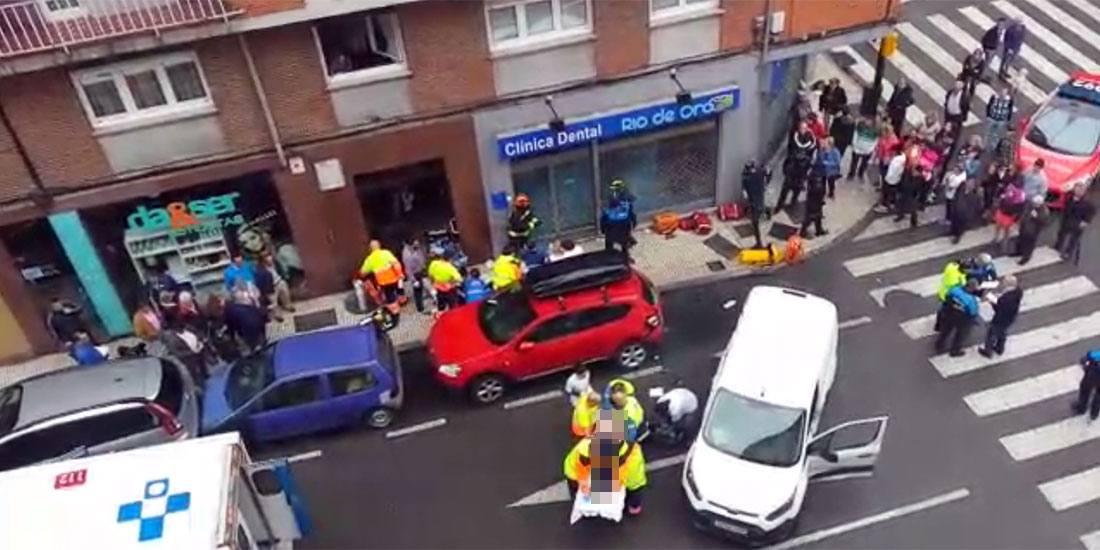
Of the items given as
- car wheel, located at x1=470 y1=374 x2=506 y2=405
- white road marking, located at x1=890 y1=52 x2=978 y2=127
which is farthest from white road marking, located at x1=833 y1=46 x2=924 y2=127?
car wheel, located at x1=470 y1=374 x2=506 y2=405

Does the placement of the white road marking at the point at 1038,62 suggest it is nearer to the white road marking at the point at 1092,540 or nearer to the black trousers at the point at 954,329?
the black trousers at the point at 954,329

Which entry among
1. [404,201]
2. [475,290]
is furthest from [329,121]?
[475,290]

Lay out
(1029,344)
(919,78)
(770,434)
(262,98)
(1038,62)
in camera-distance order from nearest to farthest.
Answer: (770,434), (262,98), (1029,344), (919,78), (1038,62)

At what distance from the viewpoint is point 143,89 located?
16156mm

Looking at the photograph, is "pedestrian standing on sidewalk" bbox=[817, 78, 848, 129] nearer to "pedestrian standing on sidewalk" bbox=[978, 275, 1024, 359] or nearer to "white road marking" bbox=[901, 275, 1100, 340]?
"white road marking" bbox=[901, 275, 1100, 340]

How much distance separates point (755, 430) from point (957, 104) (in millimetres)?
10246

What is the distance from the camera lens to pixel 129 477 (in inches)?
489

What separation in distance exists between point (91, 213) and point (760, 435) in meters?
11.5

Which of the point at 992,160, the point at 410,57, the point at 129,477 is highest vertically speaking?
the point at 410,57

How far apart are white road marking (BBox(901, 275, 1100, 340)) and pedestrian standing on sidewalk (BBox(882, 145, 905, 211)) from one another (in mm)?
2943

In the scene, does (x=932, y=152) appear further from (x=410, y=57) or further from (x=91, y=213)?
(x=91, y=213)

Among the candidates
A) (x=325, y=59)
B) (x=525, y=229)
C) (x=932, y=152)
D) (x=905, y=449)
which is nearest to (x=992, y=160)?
(x=932, y=152)

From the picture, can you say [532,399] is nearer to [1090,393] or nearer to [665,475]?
[665,475]

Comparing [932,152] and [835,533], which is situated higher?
[932,152]
